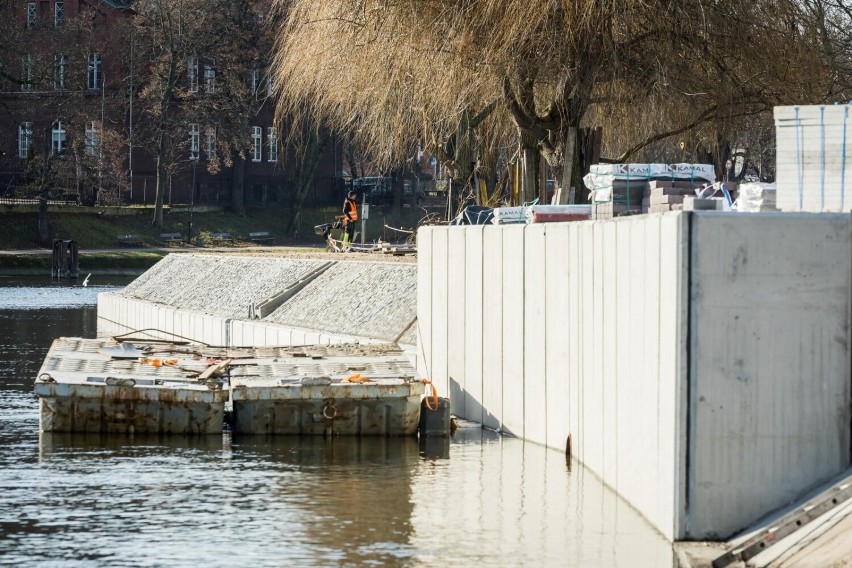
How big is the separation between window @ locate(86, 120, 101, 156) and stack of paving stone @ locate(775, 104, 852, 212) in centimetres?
6718

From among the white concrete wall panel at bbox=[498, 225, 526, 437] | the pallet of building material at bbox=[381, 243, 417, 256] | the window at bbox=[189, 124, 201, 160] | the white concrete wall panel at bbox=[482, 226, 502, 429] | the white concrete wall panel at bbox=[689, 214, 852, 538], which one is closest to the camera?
the white concrete wall panel at bbox=[689, 214, 852, 538]

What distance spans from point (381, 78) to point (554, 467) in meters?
13.4

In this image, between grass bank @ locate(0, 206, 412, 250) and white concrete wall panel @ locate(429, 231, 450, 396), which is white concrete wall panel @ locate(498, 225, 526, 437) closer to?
white concrete wall panel @ locate(429, 231, 450, 396)

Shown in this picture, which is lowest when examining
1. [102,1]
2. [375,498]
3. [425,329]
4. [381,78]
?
[375,498]

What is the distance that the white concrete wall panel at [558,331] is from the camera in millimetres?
16984

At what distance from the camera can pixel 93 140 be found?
78875 millimetres

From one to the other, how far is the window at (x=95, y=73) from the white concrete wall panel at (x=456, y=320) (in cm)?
6594

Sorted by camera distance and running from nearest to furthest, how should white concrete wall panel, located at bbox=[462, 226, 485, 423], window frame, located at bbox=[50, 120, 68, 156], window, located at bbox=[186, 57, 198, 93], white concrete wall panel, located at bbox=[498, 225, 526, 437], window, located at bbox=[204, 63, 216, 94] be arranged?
white concrete wall panel, located at bbox=[498, 225, 526, 437] → white concrete wall panel, located at bbox=[462, 226, 485, 423] → window, located at bbox=[204, 63, 216, 94] → window, located at bbox=[186, 57, 198, 93] → window frame, located at bbox=[50, 120, 68, 156]

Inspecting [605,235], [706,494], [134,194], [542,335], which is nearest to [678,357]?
[706,494]

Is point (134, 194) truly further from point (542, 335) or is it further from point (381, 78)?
point (542, 335)

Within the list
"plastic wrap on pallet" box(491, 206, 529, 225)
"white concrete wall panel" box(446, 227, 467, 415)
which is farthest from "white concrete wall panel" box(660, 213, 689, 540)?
"plastic wrap on pallet" box(491, 206, 529, 225)

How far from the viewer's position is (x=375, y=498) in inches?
595

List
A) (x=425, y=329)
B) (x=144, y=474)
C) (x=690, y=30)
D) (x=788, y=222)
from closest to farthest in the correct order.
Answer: (x=788, y=222) → (x=144, y=474) → (x=425, y=329) → (x=690, y=30)

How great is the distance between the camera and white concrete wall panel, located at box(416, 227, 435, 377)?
2225 centimetres
